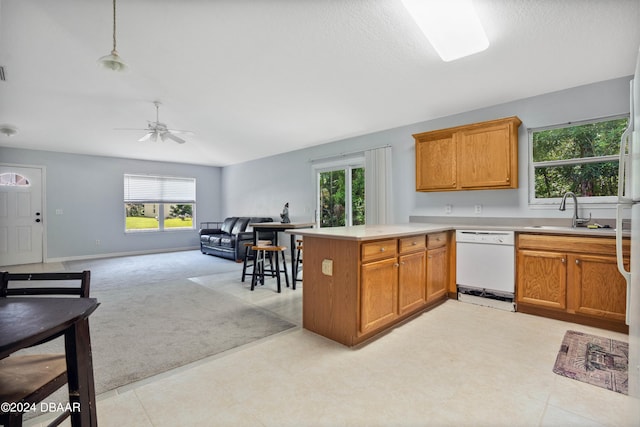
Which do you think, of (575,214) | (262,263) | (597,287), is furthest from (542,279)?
(262,263)

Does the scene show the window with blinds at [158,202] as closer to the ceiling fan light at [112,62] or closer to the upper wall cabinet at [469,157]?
the ceiling fan light at [112,62]

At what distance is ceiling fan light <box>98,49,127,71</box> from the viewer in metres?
2.60

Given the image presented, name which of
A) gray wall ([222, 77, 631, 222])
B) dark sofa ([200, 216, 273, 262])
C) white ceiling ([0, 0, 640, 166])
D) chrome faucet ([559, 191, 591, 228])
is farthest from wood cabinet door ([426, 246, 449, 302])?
dark sofa ([200, 216, 273, 262])

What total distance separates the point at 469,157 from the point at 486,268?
4.45 ft

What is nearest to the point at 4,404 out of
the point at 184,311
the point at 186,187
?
the point at 184,311

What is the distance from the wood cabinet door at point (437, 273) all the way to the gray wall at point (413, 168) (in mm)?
864

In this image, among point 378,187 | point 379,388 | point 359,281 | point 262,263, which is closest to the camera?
point 379,388

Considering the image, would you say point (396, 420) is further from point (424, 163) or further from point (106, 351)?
point (424, 163)

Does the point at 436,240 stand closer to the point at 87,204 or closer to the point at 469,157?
the point at 469,157

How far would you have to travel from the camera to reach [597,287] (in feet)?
A: 8.91

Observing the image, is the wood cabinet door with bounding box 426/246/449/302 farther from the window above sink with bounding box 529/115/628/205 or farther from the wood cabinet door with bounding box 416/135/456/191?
the window above sink with bounding box 529/115/628/205

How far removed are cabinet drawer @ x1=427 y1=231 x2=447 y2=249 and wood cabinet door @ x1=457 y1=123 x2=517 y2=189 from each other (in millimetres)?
731

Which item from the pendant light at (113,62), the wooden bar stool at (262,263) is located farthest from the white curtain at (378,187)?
the pendant light at (113,62)

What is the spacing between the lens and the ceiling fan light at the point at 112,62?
8.54 ft
